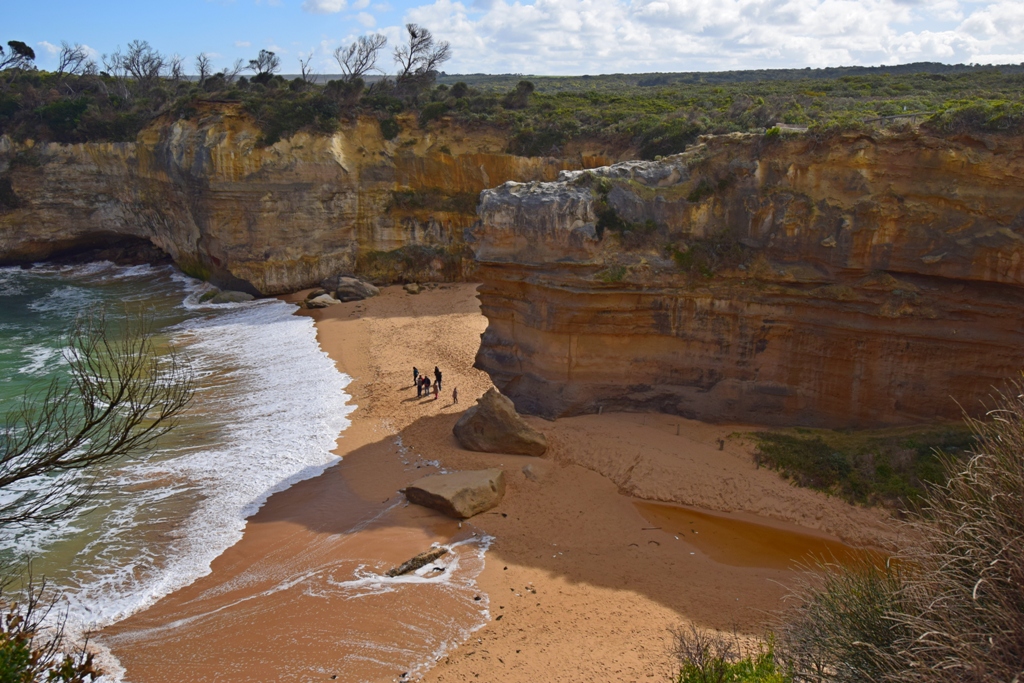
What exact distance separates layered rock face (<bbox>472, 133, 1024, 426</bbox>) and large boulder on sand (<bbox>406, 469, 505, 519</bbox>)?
3.43 metres

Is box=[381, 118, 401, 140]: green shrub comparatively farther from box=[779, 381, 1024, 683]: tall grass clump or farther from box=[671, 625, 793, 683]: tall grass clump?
box=[779, 381, 1024, 683]: tall grass clump

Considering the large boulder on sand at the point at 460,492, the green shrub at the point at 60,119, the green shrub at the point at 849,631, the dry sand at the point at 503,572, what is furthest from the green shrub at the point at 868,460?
the green shrub at the point at 60,119

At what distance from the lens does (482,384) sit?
2173cm

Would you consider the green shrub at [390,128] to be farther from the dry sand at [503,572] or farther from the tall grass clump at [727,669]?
the tall grass clump at [727,669]

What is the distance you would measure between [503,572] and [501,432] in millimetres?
4432

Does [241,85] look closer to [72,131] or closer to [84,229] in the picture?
[72,131]

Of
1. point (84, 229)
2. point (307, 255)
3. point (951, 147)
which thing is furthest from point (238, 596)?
point (84, 229)

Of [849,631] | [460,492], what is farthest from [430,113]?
[849,631]

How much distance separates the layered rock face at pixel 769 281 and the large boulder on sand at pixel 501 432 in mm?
1449

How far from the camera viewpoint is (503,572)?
12133 mm

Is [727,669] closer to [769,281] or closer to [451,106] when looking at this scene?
[769,281]

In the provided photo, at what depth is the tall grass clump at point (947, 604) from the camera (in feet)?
17.9

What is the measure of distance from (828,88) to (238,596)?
4281cm

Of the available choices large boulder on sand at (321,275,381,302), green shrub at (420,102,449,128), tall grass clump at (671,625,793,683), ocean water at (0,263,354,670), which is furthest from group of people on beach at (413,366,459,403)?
green shrub at (420,102,449,128)
